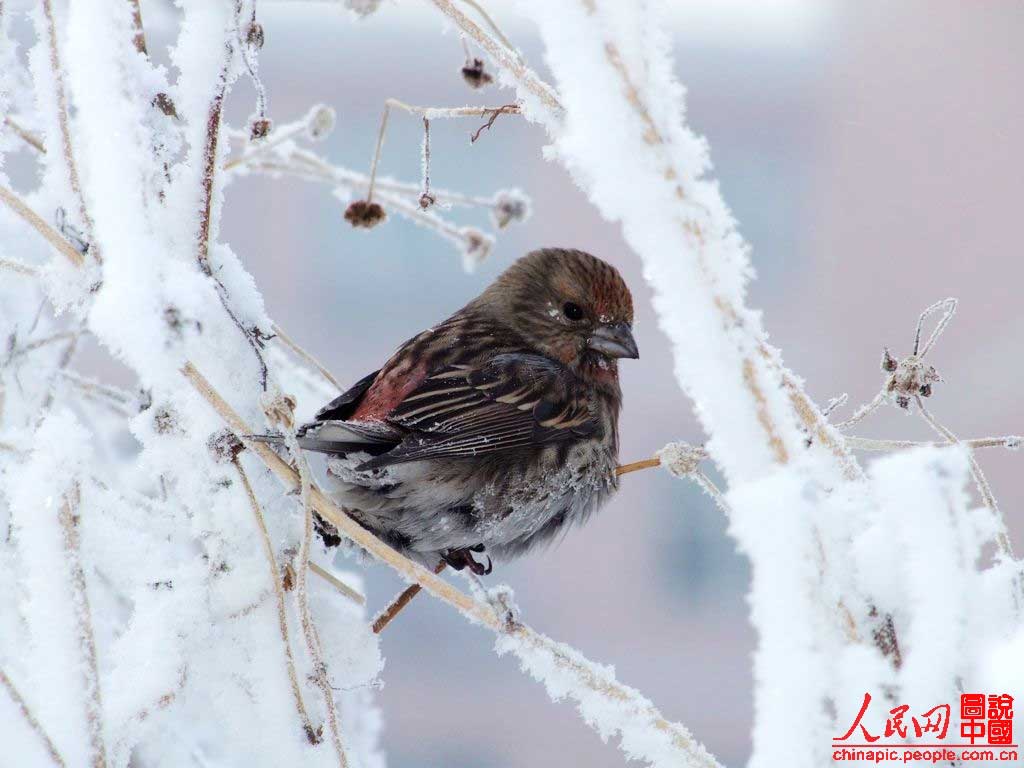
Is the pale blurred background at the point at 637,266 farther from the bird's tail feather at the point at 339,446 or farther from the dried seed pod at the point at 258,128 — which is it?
the dried seed pod at the point at 258,128

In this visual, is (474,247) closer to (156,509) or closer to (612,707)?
(156,509)

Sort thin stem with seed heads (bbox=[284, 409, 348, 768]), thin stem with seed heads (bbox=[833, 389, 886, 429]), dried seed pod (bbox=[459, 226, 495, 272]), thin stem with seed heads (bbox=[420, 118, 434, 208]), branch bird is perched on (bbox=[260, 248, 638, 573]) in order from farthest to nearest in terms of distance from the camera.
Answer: dried seed pod (bbox=[459, 226, 495, 272]) < branch bird is perched on (bbox=[260, 248, 638, 573]) < thin stem with seed heads (bbox=[420, 118, 434, 208]) < thin stem with seed heads (bbox=[833, 389, 886, 429]) < thin stem with seed heads (bbox=[284, 409, 348, 768])

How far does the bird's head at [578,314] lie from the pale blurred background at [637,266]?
5.30m

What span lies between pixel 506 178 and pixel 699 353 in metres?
8.39

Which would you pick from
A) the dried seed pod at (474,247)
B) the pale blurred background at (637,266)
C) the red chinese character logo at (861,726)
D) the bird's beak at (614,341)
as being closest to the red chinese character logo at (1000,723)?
the red chinese character logo at (861,726)

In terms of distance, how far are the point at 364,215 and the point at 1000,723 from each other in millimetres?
1838

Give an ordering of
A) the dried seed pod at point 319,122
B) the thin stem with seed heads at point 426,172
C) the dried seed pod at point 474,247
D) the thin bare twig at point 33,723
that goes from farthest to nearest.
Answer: the dried seed pod at point 474,247, the dried seed pod at point 319,122, the thin stem with seed heads at point 426,172, the thin bare twig at point 33,723

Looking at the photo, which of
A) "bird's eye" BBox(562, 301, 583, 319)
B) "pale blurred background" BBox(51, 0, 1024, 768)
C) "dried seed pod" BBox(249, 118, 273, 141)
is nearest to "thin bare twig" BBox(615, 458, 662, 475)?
"dried seed pod" BBox(249, 118, 273, 141)

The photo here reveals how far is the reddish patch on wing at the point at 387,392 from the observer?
2797mm

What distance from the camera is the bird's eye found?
11.8 ft

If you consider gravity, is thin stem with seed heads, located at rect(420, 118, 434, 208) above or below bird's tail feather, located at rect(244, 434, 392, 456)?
above

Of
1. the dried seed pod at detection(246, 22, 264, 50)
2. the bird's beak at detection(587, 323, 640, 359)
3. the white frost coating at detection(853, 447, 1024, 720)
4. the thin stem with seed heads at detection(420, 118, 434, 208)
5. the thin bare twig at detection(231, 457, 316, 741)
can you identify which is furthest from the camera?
the bird's beak at detection(587, 323, 640, 359)

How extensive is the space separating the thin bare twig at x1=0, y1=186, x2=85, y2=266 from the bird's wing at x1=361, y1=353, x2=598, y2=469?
3.34 ft

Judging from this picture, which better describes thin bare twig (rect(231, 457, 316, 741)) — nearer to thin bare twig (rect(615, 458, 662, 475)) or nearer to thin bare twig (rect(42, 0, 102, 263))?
thin bare twig (rect(42, 0, 102, 263))
